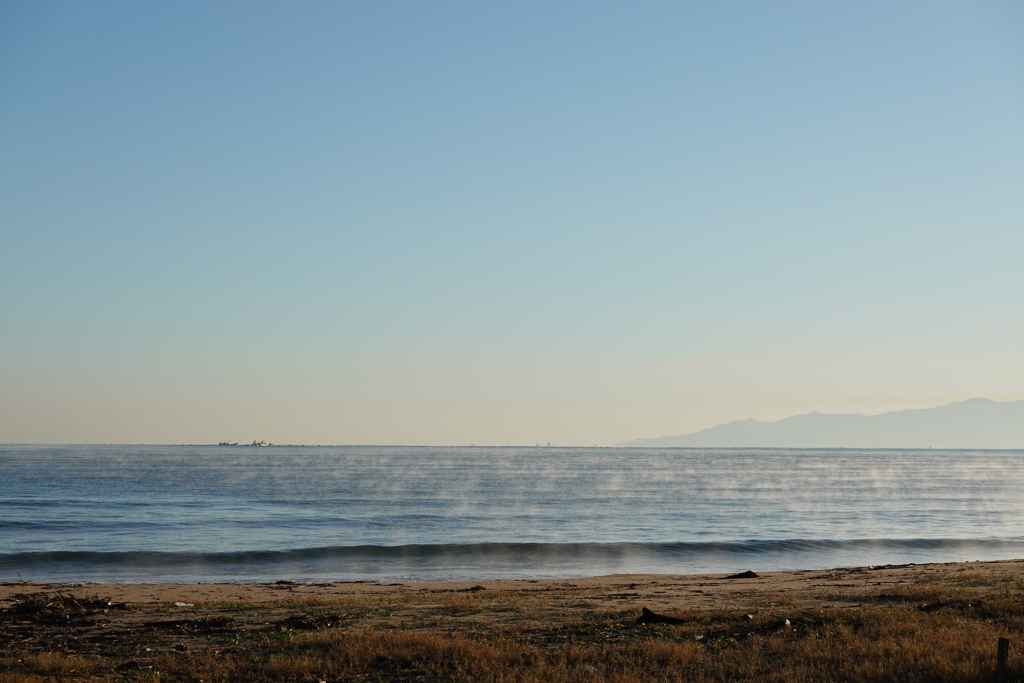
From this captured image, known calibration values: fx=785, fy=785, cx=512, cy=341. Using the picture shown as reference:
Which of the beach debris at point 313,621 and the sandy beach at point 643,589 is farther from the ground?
the beach debris at point 313,621

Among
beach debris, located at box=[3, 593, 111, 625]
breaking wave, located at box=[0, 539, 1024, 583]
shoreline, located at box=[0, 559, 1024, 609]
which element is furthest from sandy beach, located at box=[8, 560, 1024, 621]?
breaking wave, located at box=[0, 539, 1024, 583]

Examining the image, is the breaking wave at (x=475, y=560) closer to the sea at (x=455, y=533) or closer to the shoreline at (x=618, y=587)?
the sea at (x=455, y=533)

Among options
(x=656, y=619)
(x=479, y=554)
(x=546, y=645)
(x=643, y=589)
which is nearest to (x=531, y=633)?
(x=546, y=645)

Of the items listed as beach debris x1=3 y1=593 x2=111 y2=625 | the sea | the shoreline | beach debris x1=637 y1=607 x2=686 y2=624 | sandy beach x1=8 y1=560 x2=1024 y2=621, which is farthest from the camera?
the sea

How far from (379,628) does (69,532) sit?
33483 mm

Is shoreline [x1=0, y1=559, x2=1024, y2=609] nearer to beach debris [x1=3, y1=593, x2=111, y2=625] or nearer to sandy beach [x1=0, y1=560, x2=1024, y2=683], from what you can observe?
sandy beach [x1=0, y1=560, x2=1024, y2=683]

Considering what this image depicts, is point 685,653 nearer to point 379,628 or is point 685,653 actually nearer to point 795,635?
point 795,635

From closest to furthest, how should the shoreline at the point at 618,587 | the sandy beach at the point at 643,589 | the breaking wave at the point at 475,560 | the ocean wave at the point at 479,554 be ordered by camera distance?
1. the sandy beach at the point at 643,589
2. the shoreline at the point at 618,587
3. the breaking wave at the point at 475,560
4. the ocean wave at the point at 479,554

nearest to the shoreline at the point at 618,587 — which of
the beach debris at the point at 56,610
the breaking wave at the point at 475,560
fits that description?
the beach debris at the point at 56,610

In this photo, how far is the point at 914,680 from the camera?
1133 centimetres

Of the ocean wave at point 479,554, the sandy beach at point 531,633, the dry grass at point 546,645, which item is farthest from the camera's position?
the ocean wave at point 479,554

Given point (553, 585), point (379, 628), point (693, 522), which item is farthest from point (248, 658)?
point (693, 522)

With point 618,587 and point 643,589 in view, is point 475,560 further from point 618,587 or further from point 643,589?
point 643,589

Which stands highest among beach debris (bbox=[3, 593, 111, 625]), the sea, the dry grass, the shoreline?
the dry grass
